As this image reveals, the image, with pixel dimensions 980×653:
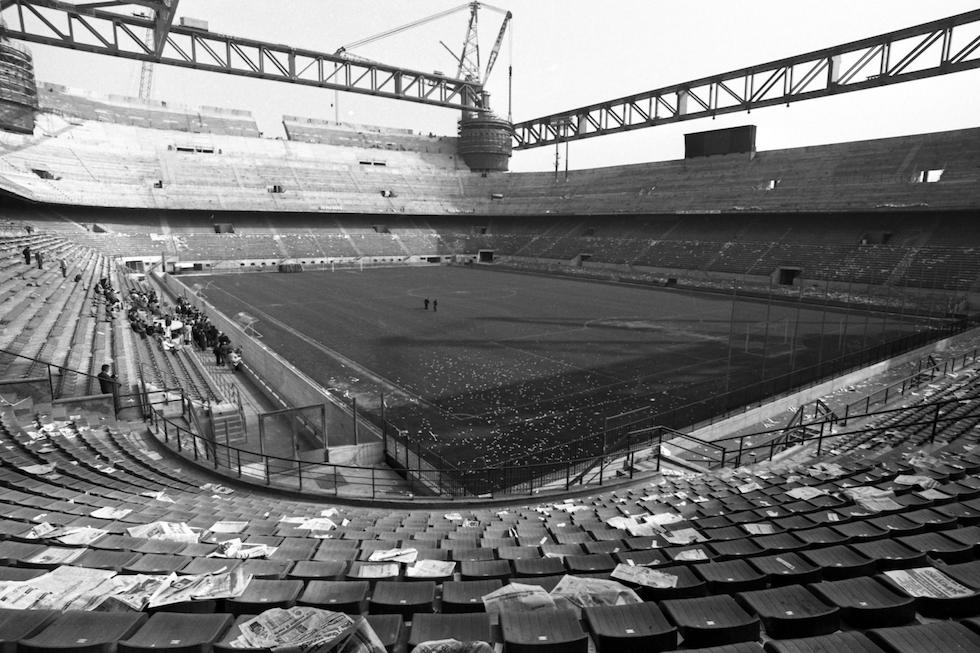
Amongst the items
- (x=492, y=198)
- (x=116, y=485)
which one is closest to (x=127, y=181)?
(x=492, y=198)

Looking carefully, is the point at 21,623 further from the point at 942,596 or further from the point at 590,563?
the point at 942,596

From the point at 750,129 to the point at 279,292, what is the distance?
4939cm

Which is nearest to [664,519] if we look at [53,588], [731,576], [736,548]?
[736,548]

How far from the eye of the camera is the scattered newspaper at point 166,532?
5840 millimetres

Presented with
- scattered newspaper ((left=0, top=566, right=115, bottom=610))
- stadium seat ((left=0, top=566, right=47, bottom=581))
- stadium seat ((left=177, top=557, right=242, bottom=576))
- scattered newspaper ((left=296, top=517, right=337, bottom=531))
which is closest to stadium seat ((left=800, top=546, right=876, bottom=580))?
stadium seat ((left=177, top=557, right=242, bottom=576))

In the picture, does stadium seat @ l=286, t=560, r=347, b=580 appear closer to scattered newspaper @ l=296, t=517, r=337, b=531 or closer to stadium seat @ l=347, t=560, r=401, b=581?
stadium seat @ l=347, t=560, r=401, b=581

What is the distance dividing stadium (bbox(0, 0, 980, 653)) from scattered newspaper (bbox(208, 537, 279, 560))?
0.18 ft

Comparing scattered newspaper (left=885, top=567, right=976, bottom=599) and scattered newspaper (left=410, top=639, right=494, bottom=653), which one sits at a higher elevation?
scattered newspaper (left=410, top=639, right=494, bottom=653)

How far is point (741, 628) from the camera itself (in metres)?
3.29

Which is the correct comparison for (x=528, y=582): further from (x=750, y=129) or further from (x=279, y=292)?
(x=750, y=129)

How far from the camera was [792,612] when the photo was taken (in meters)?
3.58

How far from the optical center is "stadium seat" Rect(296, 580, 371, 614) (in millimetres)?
3826

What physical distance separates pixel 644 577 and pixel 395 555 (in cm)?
242

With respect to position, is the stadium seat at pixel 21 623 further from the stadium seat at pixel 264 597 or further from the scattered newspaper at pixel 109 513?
the scattered newspaper at pixel 109 513
